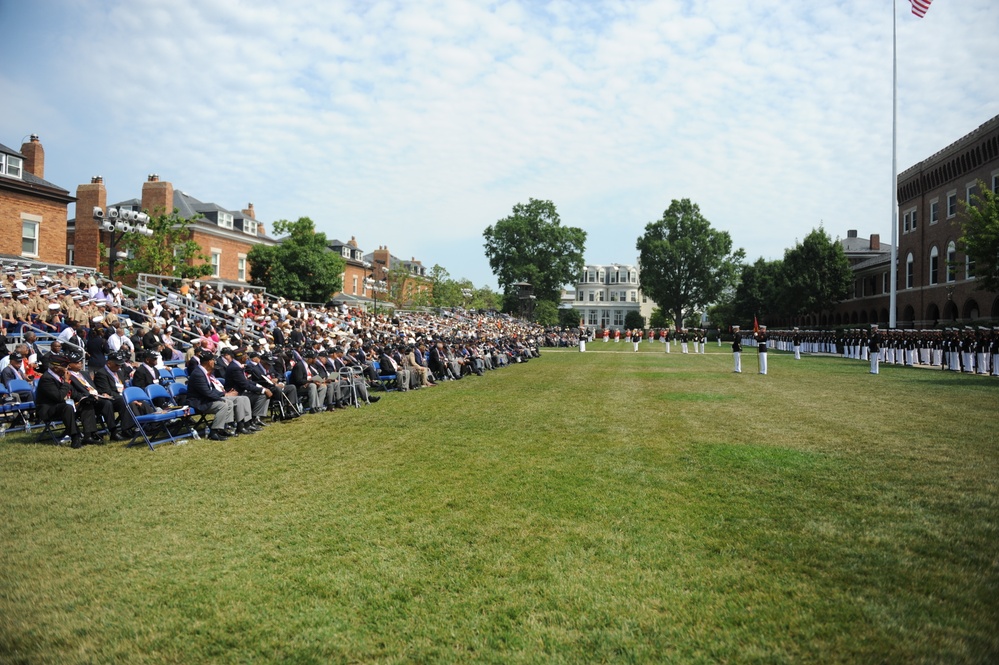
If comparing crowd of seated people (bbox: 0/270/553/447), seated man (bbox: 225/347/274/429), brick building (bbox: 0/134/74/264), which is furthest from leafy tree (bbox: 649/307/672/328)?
seated man (bbox: 225/347/274/429)

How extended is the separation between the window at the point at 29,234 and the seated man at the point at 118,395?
99.6ft

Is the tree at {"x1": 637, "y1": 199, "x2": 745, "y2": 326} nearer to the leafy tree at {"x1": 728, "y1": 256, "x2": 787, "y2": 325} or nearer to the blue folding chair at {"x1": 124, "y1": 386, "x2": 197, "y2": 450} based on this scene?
the leafy tree at {"x1": 728, "y1": 256, "x2": 787, "y2": 325}

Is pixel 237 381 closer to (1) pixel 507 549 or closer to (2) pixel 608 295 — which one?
(1) pixel 507 549

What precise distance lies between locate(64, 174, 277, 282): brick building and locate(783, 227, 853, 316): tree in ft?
172

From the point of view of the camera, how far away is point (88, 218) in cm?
4503

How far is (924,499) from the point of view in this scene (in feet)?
22.7

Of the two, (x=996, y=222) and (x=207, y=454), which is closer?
(x=207, y=454)

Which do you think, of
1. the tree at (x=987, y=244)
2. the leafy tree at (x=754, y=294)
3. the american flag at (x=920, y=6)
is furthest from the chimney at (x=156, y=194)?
the leafy tree at (x=754, y=294)

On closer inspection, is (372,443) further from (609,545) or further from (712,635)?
(712,635)

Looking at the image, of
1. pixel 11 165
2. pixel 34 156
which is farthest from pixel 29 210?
pixel 34 156

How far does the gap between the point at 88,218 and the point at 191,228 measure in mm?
7371

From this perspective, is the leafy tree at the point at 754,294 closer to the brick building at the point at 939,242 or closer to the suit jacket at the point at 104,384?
the brick building at the point at 939,242

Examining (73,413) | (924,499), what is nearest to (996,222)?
(924,499)

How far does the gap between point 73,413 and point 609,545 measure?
9.49m
